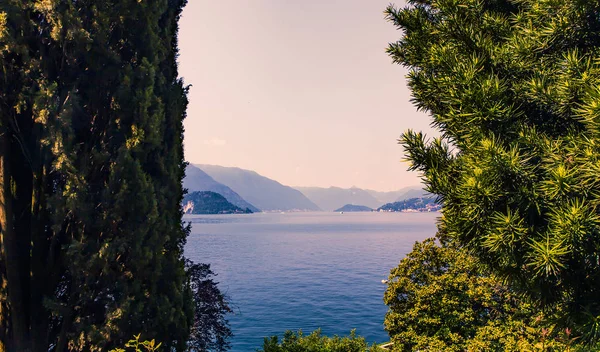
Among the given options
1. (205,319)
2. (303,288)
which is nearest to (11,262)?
→ (205,319)

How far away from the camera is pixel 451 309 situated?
1608 cm

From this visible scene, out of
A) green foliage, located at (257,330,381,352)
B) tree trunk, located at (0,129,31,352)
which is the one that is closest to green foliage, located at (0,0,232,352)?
tree trunk, located at (0,129,31,352)

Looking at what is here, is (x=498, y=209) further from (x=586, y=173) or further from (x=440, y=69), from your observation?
(x=440, y=69)

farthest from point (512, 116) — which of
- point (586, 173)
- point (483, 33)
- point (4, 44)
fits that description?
point (4, 44)

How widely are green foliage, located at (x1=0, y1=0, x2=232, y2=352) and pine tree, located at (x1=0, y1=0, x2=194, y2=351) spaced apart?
0.03 m

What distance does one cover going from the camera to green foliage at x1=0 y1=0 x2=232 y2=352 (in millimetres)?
7832

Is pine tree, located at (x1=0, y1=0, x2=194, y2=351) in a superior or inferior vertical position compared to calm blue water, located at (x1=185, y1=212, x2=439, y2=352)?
superior

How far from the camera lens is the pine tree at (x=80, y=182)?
25.7ft

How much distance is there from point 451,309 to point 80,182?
672 inches

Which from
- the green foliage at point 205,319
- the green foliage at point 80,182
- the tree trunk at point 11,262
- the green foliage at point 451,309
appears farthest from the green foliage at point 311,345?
the tree trunk at point 11,262

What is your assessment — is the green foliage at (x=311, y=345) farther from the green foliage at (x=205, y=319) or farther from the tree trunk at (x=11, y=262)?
the tree trunk at (x=11, y=262)

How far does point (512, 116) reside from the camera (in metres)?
5.70

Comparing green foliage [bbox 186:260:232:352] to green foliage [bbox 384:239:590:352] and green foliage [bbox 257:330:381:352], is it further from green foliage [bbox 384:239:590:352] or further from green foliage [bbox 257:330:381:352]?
green foliage [bbox 384:239:590:352]

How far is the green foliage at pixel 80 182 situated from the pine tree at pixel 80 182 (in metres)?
0.03
